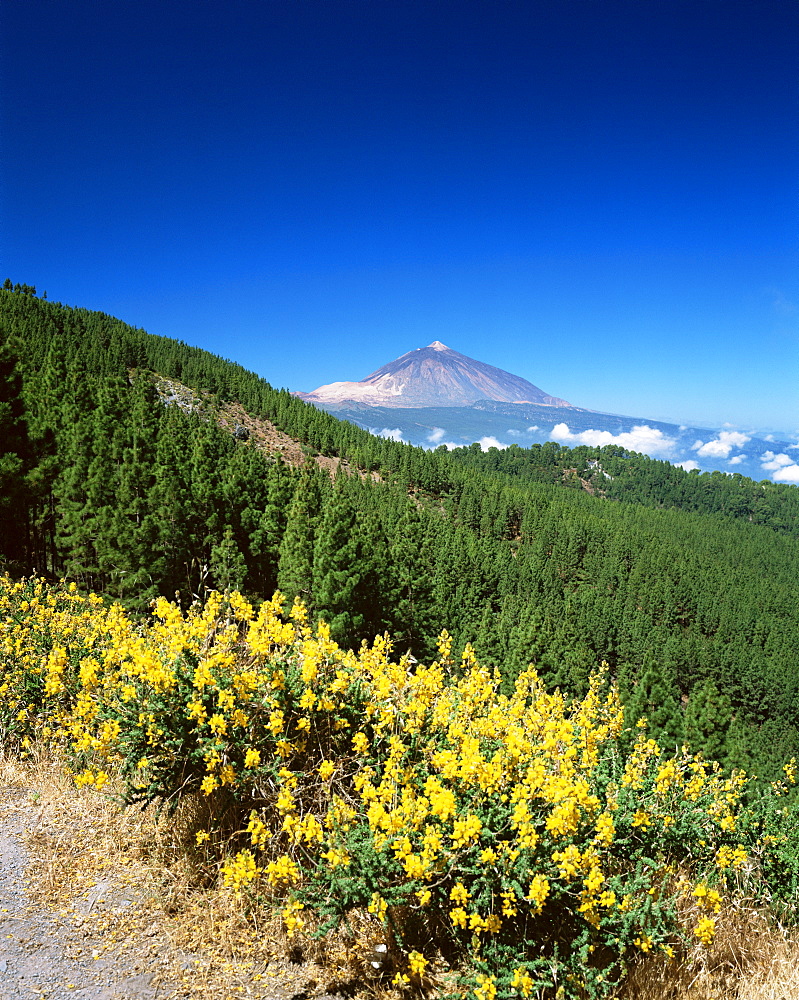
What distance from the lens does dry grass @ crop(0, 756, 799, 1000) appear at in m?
3.69

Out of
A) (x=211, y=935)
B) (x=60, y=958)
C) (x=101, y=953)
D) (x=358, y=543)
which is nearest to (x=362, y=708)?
(x=211, y=935)

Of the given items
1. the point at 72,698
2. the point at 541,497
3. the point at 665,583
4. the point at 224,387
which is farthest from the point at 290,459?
the point at 72,698

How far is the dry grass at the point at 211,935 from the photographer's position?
369 cm

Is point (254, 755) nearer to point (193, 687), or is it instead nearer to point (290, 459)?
point (193, 687)

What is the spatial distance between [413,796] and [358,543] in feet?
73.5

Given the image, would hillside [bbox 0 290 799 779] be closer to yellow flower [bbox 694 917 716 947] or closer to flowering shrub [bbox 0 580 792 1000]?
flowering shrub [bbox 0 580 792 1000]

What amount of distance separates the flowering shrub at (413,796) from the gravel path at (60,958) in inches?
32.2

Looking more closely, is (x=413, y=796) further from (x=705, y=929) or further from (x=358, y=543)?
(x=358, y=543)

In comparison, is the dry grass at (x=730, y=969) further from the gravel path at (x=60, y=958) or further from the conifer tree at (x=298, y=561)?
the conifer tree at (x=298, y=561)

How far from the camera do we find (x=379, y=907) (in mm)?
3379

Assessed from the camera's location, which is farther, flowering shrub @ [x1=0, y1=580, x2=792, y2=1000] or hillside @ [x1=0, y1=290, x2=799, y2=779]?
hillside @ [x1=0, y1=290, x2=799, y2=779]

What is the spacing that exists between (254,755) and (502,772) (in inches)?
80.9

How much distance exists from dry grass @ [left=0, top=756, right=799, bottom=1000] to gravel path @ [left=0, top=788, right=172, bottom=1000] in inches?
1.4

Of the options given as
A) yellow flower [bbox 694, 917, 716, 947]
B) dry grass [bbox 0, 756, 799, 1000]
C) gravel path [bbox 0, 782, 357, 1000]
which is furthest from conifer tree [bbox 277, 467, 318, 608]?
yellow flower [bbox 694, 917, 716, 947]
